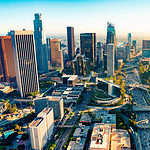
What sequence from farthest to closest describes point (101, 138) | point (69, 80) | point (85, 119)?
point (69, 80) → point (85, 119) → point (101, 138)

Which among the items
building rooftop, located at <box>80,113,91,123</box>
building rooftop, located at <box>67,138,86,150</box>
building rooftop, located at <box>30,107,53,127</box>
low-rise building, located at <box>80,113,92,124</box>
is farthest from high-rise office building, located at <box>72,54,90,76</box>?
building rooftop, located at <box>67,138,86,150</box>

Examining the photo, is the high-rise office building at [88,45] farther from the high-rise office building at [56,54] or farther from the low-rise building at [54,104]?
the low-rise building at [54,104]

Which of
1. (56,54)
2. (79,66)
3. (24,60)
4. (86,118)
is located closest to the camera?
(86,118)

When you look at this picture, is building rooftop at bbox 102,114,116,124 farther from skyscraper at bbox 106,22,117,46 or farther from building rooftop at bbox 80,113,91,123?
skyscraper at bbox 106,22,117,46

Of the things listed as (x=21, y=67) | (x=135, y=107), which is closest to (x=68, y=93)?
(x=21, y=67)

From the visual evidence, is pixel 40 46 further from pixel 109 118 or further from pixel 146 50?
pixel 109 118

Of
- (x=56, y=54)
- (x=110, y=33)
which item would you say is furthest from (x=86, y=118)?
(x=110, y=33)
